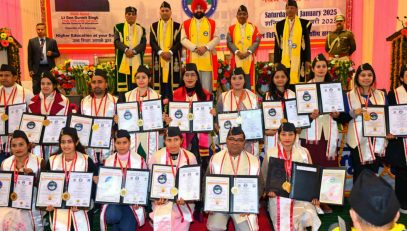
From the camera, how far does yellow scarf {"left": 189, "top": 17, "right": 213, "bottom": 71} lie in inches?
347

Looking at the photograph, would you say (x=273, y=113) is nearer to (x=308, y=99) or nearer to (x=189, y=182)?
(x=308, y=99)

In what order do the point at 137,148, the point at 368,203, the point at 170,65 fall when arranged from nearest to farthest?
the point at 368,203 < the point at 137,148 < the point at 170,65

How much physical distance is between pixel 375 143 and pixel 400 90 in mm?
757

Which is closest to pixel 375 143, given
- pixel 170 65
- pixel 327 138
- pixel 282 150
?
pixel 327 138

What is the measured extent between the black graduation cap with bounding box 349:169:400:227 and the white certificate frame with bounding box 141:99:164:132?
4.38 meters

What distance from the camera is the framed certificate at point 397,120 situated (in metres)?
6.17

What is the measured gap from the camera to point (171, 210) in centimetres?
563

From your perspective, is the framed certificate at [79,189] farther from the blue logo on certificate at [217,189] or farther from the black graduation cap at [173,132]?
the blue logo on certificate at [217,189]

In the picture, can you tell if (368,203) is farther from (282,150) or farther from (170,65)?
(170,65)

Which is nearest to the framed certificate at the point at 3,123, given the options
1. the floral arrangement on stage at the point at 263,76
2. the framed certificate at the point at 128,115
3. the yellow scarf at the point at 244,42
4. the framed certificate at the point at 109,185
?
the framed certificate at the point at 128,115

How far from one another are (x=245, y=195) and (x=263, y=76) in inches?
169

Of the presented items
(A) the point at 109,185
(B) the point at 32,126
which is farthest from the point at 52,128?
(A) the point at 109,185

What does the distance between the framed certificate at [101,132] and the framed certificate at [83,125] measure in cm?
5

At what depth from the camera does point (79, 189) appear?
17.9ft
